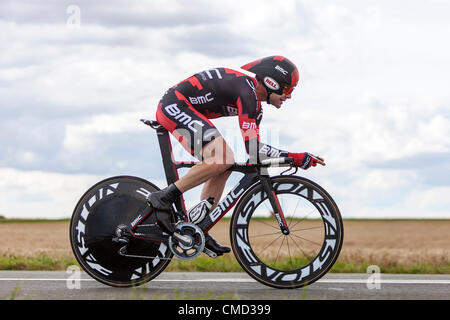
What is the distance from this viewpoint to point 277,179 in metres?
6.55

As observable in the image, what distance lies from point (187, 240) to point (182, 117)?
116 cm

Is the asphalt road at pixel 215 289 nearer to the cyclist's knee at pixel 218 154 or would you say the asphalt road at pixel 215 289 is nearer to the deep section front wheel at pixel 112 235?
the deep section front wheel at pixel 112 235

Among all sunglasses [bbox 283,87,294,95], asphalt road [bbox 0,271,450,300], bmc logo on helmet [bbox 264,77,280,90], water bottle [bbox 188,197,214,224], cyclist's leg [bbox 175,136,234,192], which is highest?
bmc logo on helmet [bbox 264,77,280,90]

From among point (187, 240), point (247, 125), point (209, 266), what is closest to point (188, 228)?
point (187, 240)

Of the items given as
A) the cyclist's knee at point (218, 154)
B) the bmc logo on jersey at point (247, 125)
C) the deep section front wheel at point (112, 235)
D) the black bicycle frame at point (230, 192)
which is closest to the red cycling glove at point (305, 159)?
the black bicycle frame at point (230, 192)

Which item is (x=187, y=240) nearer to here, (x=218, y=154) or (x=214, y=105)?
(x=218, y=154)

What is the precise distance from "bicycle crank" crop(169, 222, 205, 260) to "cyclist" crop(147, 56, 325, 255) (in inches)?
3.4

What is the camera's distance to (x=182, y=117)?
6.46 metres

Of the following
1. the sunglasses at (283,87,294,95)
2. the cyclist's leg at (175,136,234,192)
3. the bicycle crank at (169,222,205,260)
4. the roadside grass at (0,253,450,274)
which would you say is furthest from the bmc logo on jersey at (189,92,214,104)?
the roadside grass at (0,253,450,274)

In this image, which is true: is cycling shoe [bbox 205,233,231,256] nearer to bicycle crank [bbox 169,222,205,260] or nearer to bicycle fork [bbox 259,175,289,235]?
bicycle crank [bbox 169,222,205,260]

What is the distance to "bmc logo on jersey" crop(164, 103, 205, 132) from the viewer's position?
6.41m

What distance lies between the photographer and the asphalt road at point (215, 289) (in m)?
Result: 6.12

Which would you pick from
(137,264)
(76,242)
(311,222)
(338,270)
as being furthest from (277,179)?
(338,270)

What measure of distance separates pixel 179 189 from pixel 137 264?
3.11ft
